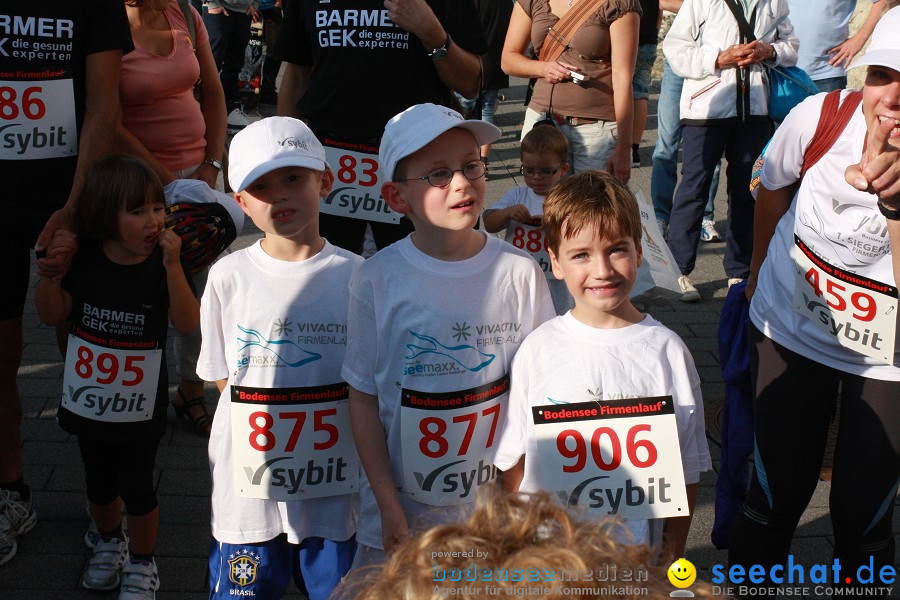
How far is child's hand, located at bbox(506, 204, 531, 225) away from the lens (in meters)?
4.51

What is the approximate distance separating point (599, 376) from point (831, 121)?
1.07m

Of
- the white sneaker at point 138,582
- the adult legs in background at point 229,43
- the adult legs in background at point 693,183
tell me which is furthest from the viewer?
the adult legs in background at point 229,43

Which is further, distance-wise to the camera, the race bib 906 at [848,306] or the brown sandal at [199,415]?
the brown sandal at [199,415]

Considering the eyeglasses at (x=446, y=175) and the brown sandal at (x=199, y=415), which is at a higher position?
the eyeglasses at (x=446, y=175)

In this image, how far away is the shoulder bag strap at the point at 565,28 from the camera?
4980 millimetres

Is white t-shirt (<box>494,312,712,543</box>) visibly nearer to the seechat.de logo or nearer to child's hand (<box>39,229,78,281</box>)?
the seechat.de logo

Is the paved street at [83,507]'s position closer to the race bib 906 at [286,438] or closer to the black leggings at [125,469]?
the black leggings at [125,469]

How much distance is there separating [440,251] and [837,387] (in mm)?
1284

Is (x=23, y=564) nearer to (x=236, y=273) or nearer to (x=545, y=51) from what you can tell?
(x=236, y=273)

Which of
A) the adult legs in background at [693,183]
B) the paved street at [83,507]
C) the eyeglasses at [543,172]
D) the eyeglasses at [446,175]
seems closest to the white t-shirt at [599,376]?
the eyeglasses at [446,175]

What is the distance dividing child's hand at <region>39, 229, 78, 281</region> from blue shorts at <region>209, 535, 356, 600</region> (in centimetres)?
105

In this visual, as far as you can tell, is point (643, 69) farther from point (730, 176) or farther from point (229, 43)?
point (229, 43)

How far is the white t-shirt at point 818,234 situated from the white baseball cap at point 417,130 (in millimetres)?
939


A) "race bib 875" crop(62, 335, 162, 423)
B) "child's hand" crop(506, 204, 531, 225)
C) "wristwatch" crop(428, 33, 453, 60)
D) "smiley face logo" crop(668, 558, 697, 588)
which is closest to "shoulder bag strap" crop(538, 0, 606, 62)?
"child's hand" crop(506, 204, 531, 225)
